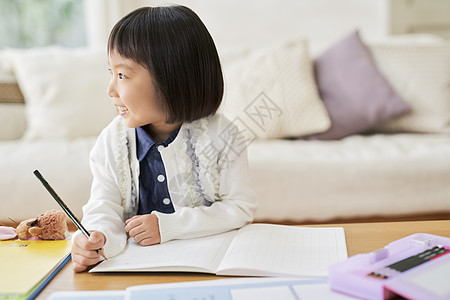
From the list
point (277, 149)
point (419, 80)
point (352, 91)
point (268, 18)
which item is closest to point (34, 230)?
point (277, 149)

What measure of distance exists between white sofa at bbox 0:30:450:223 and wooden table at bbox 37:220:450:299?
0.79 meters

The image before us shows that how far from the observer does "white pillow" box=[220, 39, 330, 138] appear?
6.50 ft

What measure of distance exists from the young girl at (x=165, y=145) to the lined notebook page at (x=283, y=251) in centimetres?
9

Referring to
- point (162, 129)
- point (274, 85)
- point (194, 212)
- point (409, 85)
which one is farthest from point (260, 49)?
point (194, 212)

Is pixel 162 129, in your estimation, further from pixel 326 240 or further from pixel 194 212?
pixel 326 240

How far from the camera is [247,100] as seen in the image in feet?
6.51

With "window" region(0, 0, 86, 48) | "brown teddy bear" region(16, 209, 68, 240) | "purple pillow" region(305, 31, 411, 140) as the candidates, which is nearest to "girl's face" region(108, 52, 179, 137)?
"brown teddy bear" region(16, 209, 68, 240)

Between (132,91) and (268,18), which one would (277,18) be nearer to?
(268,18)

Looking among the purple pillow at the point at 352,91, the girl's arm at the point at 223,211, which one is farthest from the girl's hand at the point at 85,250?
the purple pillow at the point at 352,91

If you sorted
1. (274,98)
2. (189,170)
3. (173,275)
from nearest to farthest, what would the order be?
(173,275)
(189,170)
(274,98)

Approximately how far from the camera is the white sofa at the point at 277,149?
1.65 m

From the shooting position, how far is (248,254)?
731mm

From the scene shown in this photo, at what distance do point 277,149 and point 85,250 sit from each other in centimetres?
116

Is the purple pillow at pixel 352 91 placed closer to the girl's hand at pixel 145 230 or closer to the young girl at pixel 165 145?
the young girl at pixel 165 145
